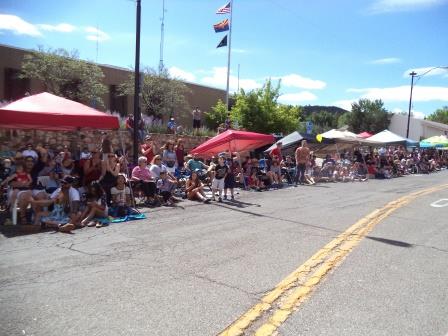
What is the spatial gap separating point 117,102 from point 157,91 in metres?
3.34

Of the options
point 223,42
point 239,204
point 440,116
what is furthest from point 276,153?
point 440,116

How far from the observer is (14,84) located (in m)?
24.3

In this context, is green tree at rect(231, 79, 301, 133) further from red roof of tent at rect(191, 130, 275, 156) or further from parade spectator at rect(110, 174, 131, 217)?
parade spectator at rect(110, 174, 131, 217)

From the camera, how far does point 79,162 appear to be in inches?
440

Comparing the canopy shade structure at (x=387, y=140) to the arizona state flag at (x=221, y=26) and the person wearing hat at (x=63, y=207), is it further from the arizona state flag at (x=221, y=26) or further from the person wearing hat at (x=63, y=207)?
the person wearing hat at (x=63, y=207)

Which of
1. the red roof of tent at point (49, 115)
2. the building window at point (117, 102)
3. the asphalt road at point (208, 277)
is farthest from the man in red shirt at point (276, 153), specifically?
the building window at point (117, 102)

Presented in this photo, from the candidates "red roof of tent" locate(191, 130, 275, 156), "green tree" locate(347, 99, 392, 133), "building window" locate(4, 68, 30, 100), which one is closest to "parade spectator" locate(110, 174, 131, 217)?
"red roof of tent" locate(191, 130, 275, 156)

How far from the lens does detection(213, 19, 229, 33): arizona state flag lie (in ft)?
95.7

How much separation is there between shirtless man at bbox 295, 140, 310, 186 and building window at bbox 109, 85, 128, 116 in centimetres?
1450

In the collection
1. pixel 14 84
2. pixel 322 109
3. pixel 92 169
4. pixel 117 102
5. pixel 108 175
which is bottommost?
pixel 108 175

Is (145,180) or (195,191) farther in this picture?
(195,191)

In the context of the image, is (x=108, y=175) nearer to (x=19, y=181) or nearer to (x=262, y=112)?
(x=19, y=181)

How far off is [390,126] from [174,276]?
6897cm

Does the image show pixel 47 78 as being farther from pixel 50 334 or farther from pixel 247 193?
pixel 50 334
